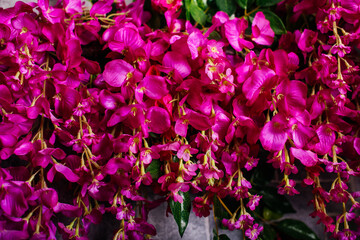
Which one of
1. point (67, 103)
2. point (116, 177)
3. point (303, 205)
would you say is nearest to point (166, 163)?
point (116, 177)

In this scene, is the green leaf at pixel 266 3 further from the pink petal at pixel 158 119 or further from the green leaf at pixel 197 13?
the pink petal at pixel 158 119

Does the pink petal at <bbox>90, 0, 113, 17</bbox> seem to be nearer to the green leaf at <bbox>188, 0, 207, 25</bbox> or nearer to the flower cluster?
the flower cluster

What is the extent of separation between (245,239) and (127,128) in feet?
1.34

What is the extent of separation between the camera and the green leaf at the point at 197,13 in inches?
28.6

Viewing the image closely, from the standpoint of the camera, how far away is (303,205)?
91 centimetres

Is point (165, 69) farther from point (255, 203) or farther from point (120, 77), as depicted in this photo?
point (255, 203)

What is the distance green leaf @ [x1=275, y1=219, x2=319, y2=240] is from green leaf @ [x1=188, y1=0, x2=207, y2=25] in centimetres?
63

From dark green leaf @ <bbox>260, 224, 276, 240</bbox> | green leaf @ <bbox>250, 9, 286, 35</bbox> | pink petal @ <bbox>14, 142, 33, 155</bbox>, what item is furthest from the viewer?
dark green leaf @ <bbox>260, 224, 276, 240</bbox>

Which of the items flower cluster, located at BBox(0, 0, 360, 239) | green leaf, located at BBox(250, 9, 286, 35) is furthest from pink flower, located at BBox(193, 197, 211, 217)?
green leaf, located at BBox(250, 9, 286, 35)

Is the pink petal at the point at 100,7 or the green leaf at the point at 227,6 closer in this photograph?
the pink petal at the point at 100,7

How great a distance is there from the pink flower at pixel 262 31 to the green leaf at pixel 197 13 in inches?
5.3

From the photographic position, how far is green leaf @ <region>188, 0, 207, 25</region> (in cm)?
73

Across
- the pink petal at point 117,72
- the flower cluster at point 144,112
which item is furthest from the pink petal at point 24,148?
the pink petal at point 117,72

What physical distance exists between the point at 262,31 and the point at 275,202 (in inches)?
19.4
